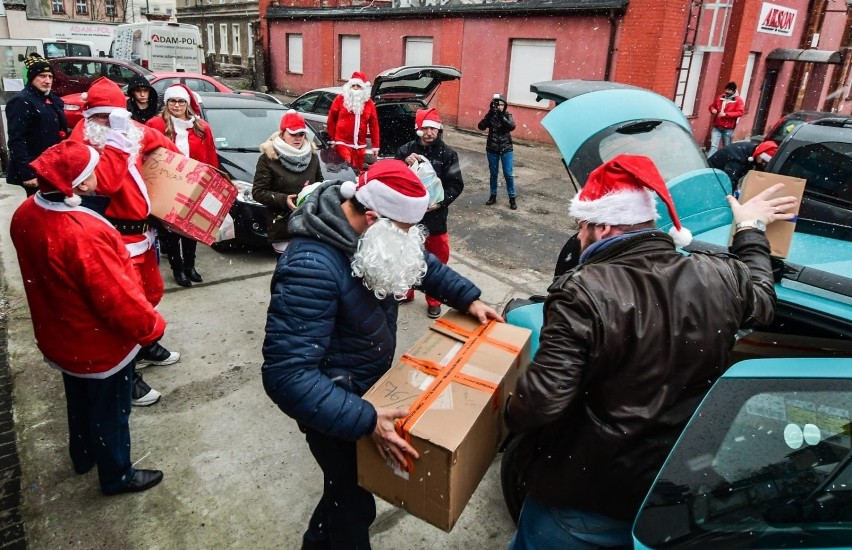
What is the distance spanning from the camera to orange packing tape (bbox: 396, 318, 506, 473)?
1821mm

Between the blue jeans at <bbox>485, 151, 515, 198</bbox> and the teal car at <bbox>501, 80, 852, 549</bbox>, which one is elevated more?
the teal car at <bbox>501, 80, 852, 549</bbox>

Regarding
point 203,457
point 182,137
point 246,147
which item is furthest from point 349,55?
point 203,457

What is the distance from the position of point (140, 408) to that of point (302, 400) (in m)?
2.50

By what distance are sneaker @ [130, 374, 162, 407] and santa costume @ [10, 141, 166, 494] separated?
812 mm

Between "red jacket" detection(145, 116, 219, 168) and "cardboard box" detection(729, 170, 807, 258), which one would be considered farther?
"red jacket" detection(145, 116, 219, 168)

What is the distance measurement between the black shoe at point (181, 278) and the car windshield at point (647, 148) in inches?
161

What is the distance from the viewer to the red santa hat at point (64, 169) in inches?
93.3

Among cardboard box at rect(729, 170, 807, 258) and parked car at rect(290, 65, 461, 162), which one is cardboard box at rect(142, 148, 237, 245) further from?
parked car at rect(290, 65, 461, 162)

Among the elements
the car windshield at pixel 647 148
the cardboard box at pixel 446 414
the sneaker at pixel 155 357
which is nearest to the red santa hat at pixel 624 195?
the cardboard box at pixel 446 414

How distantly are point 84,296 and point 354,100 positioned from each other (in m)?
5.98

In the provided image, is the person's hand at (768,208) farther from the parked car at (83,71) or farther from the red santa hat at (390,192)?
the parked car at (83,71)

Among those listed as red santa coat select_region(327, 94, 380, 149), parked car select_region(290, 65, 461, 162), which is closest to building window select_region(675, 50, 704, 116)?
parked car select_region(290, 65, 461, 162)

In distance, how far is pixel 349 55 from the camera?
828 inches

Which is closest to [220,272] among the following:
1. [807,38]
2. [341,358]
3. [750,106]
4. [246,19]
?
[341,358]
